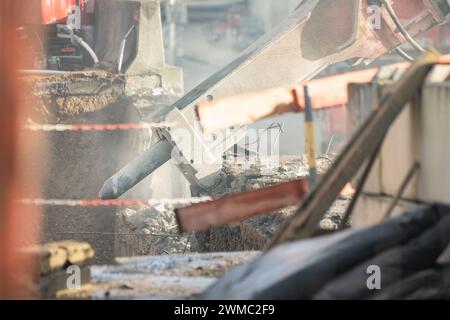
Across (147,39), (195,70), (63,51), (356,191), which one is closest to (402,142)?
(356,191)

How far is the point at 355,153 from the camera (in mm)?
6488

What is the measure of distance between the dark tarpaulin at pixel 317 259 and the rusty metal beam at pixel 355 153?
0.23m

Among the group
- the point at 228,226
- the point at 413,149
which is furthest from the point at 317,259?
the point at 228,226

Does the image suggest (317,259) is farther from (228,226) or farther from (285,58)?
(285,58)

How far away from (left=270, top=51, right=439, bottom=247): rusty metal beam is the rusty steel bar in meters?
0.58

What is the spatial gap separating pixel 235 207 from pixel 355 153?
0.95 metres

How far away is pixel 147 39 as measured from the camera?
19281 mm

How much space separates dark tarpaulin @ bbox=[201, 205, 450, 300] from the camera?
5578 mm

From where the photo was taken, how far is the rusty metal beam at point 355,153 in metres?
6.25

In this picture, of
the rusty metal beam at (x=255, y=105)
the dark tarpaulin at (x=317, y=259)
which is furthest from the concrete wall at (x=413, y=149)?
the dark tarpaulin at (x=317, y=259)

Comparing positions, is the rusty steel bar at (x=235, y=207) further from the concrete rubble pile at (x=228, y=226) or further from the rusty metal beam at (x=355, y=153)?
the concrete rubble pile at (x=228, y=226)

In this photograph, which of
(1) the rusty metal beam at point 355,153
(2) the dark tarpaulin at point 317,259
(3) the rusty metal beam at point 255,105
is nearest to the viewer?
(2) the dark tarpaulin at point 317,259
